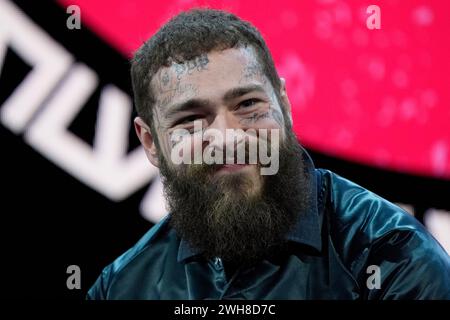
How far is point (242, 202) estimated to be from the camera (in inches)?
57.1

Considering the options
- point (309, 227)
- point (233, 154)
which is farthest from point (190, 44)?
point (309, 227)

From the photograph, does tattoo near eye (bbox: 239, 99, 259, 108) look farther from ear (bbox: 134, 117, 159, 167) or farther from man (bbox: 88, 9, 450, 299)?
ear (bbox: 134, 117, 159, 167)

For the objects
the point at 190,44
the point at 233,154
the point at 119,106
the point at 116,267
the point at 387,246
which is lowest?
the point at 116,267

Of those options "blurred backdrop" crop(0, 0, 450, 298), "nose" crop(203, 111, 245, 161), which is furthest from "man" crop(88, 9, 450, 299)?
"blurred backdrop" crop(0, 0, 450, 298)

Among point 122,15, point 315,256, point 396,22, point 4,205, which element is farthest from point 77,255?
point 396,22

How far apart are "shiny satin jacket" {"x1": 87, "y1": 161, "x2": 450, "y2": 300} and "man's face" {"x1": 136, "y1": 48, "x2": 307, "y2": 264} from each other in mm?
49

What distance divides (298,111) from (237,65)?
0.72 meters

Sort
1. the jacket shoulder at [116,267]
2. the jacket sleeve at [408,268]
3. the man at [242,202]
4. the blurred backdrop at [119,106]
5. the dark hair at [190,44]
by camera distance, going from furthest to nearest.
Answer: the blurred backdrop at [119,106] → the jacket shoulder at [116,267] → the dark hair at [190,44] → the man at [242,202] → the jacket sleeve at [408,268]

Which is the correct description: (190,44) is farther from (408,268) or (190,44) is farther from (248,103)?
(408,268)

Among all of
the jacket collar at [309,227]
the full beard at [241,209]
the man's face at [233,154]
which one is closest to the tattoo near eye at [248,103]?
the man's face at [233,154]

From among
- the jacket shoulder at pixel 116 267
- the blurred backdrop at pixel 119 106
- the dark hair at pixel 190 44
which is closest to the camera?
the dark hair at pixel 190 44

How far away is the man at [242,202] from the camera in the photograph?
4.53 ft

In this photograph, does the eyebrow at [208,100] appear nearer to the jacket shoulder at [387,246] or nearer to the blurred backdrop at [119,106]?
the jacket shoulder at [387,246]

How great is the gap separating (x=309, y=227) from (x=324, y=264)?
0.09m
